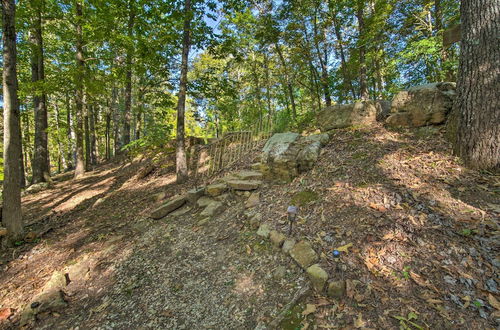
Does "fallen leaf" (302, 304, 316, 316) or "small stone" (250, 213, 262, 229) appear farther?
"small stone" (250, 213, 262, 229)

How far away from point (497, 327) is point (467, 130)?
8.34 ft

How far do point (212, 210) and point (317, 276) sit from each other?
8.42 feet

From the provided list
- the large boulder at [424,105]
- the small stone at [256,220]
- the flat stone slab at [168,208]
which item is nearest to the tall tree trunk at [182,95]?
the flat stone slab at [168,208]

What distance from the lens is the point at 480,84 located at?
112 inches

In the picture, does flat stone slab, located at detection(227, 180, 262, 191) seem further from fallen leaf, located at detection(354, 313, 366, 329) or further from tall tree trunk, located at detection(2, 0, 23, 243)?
tall tree trunk, located at detection(2, 0, 23, 243)

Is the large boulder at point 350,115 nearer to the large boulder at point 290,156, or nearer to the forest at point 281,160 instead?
the forest at point 281,160

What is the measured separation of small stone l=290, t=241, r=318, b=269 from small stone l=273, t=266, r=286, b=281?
20cm

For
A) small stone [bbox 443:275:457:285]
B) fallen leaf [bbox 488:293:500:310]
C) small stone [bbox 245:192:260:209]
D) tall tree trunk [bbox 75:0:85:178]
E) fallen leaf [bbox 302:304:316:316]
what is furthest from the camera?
tall tree trunk [bbox 75:0:85:178]

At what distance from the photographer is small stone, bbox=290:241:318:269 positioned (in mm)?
2415

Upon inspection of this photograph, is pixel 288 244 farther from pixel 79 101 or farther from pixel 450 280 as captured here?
pixel 79 101

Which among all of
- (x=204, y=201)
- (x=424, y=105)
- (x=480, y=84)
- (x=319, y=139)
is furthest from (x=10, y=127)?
(x=424, y=105)

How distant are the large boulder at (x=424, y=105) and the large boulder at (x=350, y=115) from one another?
50 centimetres

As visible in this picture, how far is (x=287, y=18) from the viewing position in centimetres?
1046

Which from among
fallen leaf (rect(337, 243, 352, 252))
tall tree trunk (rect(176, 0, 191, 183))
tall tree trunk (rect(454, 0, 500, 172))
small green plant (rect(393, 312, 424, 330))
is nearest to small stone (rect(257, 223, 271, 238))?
fallen leaf (rect(337, 243, 352, 252))
